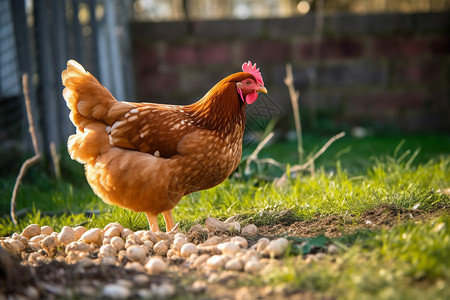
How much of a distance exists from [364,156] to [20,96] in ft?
11.7

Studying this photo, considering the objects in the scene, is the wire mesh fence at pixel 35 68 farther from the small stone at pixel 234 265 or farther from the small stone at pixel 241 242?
the small stone at pixel 234 265

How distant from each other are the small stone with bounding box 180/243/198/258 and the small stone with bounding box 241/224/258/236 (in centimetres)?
40

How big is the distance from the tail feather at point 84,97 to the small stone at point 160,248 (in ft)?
2.85

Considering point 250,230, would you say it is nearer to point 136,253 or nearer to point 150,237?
point 150,237

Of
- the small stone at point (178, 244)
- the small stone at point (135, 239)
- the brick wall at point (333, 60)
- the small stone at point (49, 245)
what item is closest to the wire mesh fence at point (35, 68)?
the brick wall at point (333, 60)

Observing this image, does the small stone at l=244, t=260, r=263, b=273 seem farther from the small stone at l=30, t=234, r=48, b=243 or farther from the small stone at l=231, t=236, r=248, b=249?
the small stone at l=30, t=234, r=48, b=243

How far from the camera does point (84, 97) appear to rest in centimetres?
291

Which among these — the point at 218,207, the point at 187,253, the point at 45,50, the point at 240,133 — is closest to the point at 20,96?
the point at 45,50

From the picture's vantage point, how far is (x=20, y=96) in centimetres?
468

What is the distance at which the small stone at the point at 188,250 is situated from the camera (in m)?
2.38

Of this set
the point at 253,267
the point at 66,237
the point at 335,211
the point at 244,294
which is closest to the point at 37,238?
the point at 66,237

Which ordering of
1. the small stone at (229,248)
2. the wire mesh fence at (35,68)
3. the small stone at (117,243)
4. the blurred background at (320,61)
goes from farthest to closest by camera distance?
1. the blurred background at (320,61)
2. the wire mesh fence at (35,68)
3. the small stone at (117,243)
4. the small stone at (229,248)

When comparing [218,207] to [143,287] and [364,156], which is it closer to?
[143,287]

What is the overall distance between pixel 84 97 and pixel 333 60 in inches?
193
